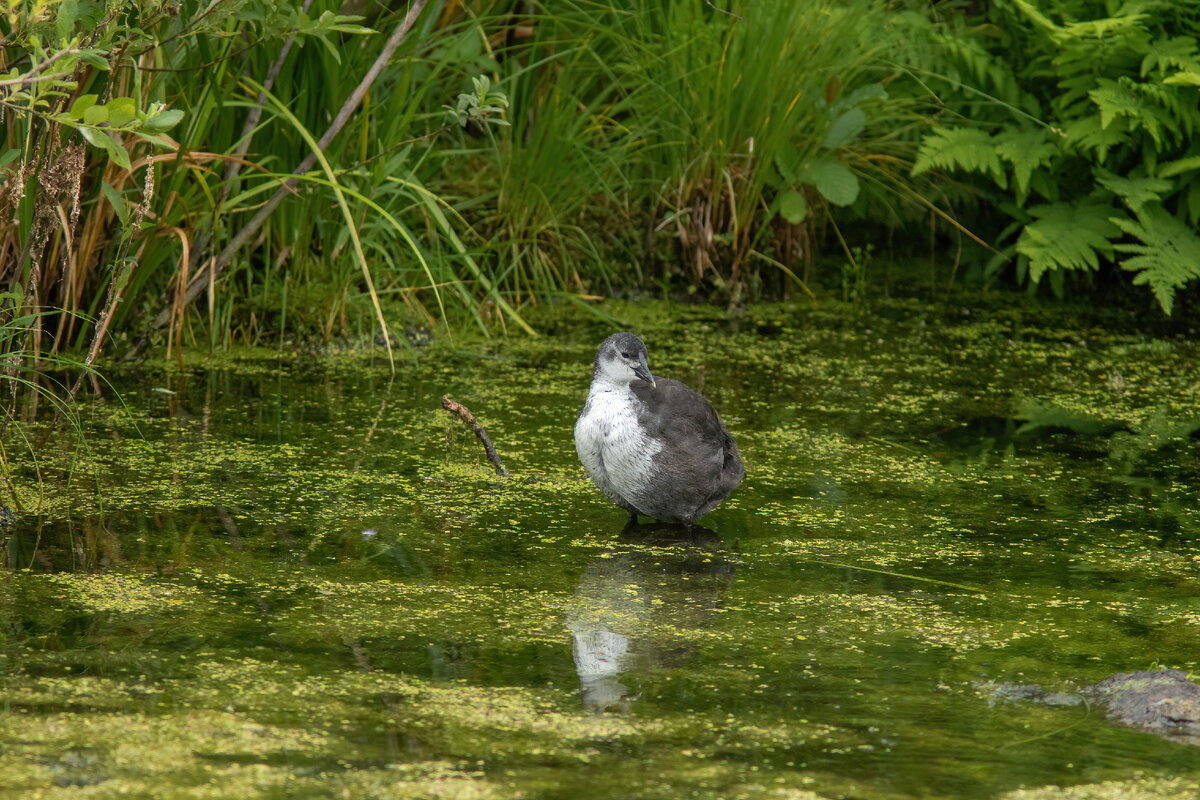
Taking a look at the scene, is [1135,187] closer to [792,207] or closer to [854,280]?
[854,280]

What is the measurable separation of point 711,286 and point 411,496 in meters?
3.09

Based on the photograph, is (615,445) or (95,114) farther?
(615,445)

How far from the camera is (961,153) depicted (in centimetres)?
663

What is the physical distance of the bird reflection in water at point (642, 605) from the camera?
292 centimetres

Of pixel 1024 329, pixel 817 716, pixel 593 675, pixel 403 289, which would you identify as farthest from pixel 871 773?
pixel 1024 329

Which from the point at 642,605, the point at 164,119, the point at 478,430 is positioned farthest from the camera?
the point at 478,430

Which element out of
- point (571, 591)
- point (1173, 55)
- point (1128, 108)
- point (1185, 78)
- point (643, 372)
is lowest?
point (571, 591)

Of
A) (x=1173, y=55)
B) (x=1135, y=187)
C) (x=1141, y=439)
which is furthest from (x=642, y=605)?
(x=1173, y=55)

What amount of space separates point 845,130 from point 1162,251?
151cm

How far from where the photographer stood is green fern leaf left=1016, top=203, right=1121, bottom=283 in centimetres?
656

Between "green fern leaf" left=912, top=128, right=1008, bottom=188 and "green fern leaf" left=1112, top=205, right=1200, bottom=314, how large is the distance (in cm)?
60

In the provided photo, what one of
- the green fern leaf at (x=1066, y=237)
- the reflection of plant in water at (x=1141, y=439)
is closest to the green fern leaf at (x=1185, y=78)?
the green fern leaf at (x=1066, y=237)

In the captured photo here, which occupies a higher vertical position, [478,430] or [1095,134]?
[1095,134]

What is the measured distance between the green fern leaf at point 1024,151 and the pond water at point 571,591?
1281 millimetres
